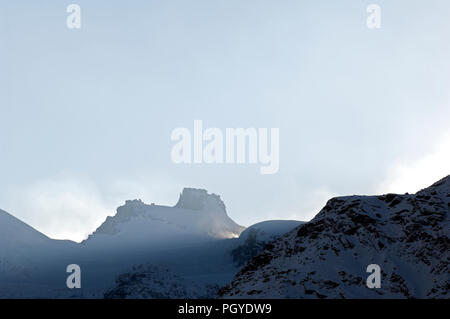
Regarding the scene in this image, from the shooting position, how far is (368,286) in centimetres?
6819

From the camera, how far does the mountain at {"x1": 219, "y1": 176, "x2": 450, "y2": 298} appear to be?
67500 mm

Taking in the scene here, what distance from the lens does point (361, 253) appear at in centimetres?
7562

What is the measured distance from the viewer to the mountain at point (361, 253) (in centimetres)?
6750
